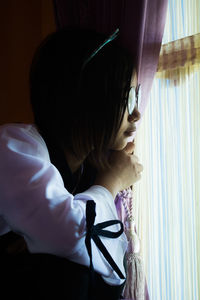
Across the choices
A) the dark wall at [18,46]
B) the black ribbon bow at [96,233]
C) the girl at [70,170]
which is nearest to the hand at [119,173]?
the girl at [70,170]

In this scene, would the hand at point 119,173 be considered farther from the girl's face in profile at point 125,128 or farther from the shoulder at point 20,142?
the shoulder at point 20,142

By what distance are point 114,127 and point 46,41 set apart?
0.90ft

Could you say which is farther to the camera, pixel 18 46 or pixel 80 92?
pixel 18 46

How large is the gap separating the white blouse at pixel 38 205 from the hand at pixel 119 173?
0.45 ft

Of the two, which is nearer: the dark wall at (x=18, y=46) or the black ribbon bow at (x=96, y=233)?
the black ribbon bow at (x=96, y=233)

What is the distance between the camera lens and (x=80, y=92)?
65 cm

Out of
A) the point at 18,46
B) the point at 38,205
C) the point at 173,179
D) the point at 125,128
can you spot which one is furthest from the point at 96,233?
the point at 18,46

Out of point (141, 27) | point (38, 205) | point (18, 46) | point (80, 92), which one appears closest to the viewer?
point (38, 205)

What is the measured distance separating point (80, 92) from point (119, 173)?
0.22m

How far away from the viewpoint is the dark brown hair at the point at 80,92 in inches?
25.6

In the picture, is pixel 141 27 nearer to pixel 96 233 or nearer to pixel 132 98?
pixel 132 98

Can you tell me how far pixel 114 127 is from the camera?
67 cm

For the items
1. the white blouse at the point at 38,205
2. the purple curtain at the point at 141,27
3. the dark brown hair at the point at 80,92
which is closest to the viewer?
the white blouse at the point at 38,205

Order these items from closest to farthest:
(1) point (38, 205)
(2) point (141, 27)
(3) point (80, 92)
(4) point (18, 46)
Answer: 1. (1) point (38, 205)
2. (3) point (80, 92)
3. (2) point (141, 27)
4. (4) point (18, 46)
